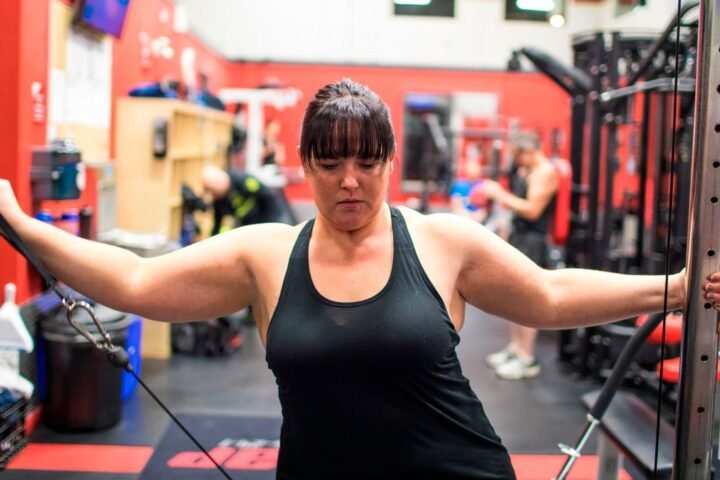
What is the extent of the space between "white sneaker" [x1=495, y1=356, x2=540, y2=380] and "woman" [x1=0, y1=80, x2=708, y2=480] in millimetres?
3435

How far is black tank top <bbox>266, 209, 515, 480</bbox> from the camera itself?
1.22m

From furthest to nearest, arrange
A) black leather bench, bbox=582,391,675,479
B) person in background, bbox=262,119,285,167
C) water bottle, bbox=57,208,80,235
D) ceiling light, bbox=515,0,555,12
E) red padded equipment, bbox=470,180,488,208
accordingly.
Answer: person in background, bbox=262,119,285,167 → red padded equipment, bbox=470,180,488,208 → water bottle, bbox=57,208,80,235 → ceiling light, bbox=515,0,555,12 → black leather bench, bbox=582,391,675,479

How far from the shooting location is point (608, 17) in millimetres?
4434

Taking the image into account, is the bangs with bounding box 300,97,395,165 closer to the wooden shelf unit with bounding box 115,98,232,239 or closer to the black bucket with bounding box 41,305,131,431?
the black bucket with bounding box 41,305,131,431

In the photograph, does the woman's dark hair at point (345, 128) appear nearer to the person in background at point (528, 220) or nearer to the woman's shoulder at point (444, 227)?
the woman's shoulder at point (444, 227)

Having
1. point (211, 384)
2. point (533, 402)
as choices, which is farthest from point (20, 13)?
point (533, 402)

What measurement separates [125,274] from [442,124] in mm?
9544

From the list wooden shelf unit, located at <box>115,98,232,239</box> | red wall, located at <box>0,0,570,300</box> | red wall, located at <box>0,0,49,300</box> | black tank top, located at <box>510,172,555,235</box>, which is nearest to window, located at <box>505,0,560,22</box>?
red wall, located at <box>0,0,570,300</box>

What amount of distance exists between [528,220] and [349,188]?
150 inches

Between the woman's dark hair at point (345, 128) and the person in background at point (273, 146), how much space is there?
21.8 feet

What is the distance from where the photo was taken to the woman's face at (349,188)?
124cm

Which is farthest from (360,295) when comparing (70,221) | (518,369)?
(518,369)

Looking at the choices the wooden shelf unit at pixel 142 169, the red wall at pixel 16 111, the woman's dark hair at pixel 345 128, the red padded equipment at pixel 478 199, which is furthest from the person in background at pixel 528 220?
the woman's dark hair at pixel 345 128

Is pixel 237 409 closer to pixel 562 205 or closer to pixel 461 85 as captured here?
pixel 562 205
